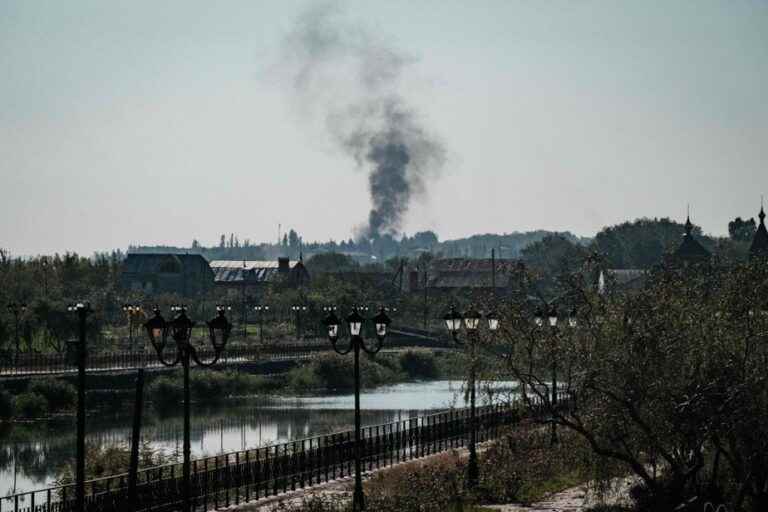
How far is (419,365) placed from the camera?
94.8 meters

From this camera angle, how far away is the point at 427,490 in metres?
32.0

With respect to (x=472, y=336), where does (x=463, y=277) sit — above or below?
above

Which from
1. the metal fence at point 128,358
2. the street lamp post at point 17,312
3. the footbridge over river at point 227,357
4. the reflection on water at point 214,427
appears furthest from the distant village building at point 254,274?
the reflection on water at point 214,427

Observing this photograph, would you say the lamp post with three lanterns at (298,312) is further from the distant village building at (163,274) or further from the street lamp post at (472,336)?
the street lamp post at (472,336)

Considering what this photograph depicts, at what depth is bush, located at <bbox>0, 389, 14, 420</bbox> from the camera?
6278cm

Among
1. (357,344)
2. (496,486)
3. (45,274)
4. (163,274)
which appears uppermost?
(163,274)

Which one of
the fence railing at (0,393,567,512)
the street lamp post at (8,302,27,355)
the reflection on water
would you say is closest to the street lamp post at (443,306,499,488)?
the fence railing at (0,393,567,512)

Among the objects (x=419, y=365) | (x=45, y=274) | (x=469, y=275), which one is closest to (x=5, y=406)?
(x=419, y=365)

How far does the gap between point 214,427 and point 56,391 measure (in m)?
9.14

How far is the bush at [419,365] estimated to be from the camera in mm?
93944

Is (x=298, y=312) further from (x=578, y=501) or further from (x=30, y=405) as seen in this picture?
(x=578, y=501)

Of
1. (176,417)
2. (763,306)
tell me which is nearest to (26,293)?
(176,417)

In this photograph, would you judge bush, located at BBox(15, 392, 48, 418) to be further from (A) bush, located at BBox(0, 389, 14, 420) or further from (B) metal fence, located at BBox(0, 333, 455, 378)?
(B) metal fence, located at BBox(0, 333, 455, 378)

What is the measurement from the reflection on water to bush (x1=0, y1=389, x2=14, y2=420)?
2.00 metres
